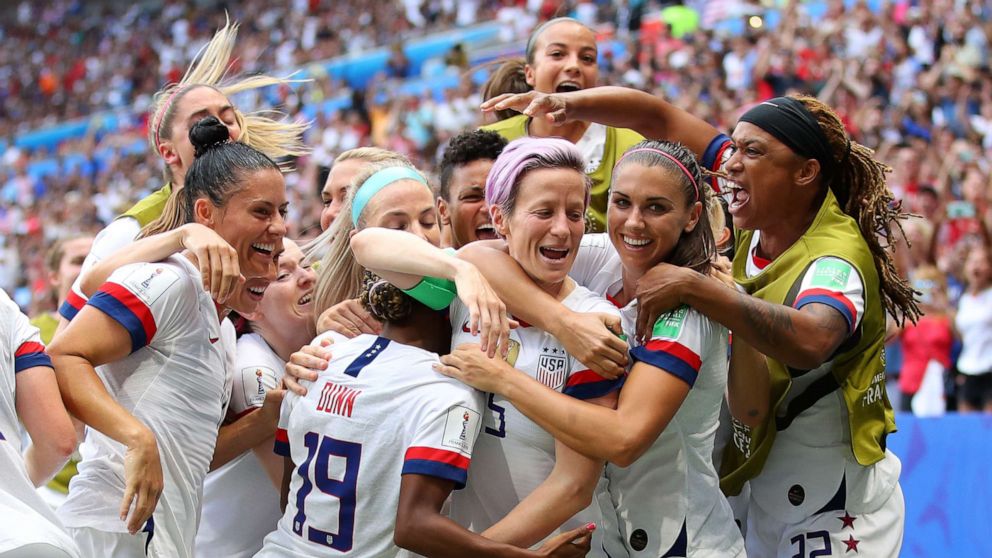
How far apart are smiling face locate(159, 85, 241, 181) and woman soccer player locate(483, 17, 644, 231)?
3.97 feet

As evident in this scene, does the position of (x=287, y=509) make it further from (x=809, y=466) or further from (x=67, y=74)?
(x=67, y=74)

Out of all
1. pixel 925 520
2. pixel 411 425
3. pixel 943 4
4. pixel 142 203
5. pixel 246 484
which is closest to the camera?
pixel 411 425

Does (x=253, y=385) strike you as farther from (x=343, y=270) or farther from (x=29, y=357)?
(x=29, y=357)

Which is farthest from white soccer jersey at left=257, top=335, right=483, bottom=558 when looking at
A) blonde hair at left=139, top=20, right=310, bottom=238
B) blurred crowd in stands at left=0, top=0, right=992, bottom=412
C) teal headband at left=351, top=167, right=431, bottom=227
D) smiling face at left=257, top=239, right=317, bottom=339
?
blurred crowd in stands at left=0, top=0, right=992, bottom=412

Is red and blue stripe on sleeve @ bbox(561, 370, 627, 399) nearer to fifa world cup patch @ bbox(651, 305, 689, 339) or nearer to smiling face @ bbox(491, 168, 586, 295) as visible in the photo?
fifa world cup patch @ bbox(651, 305, 689, 339)

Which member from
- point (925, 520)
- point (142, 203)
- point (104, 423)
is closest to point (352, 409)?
point (104, 423)

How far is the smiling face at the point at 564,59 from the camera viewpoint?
5.42 m

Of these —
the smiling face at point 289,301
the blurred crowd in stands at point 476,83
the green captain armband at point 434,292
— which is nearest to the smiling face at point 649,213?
the green captain armband at point 434,292

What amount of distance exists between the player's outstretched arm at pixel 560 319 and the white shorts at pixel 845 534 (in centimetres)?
118

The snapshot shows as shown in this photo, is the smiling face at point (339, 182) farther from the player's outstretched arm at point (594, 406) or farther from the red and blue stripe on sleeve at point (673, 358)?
the red and blue stripe on sleeve at point (673, 358)

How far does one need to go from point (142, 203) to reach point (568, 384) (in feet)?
8.57

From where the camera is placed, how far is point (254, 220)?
13.0ft

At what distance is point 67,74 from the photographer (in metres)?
30.8

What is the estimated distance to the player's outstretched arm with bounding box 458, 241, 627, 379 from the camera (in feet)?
10.8
